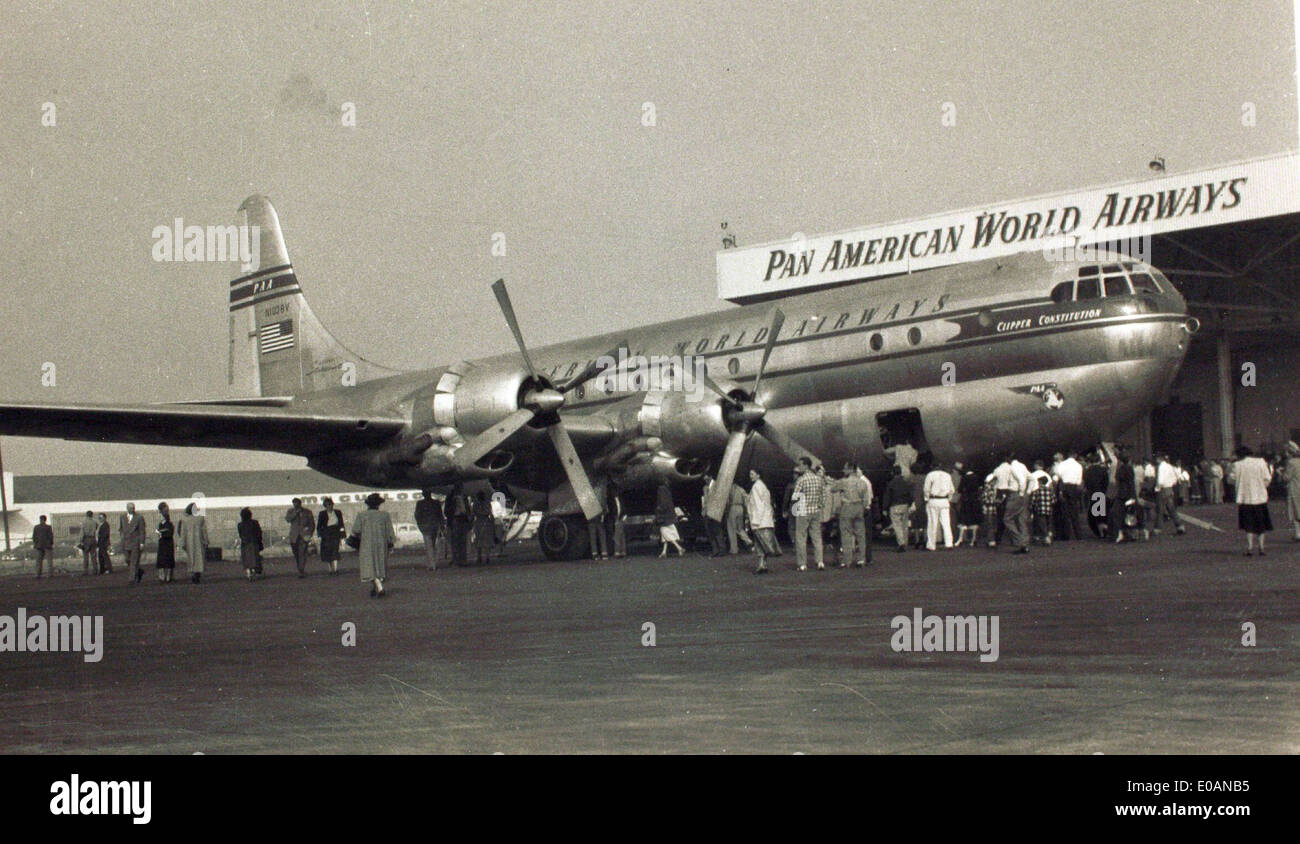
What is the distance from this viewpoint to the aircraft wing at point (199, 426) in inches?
775

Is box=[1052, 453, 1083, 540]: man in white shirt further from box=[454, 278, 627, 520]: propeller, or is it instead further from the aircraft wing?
the aircraft wing

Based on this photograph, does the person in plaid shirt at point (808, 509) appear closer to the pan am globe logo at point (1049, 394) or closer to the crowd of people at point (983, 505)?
the crowd of people at point (983, 505)

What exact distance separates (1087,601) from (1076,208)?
101 feet

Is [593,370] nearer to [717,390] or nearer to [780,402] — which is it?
[717,390]

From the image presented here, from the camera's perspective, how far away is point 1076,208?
40.1 meters

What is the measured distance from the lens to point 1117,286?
→ 803 inches

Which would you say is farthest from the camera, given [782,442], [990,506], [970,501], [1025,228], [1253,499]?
[1025,228]

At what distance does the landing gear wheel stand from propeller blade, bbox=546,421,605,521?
159 centimetres

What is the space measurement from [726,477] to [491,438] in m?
4.11

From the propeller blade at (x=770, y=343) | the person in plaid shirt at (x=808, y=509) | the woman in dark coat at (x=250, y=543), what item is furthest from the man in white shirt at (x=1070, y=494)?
the woman in dark coat at (x=250, y=543)

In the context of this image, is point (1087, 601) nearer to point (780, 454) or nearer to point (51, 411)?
point (780, 454)

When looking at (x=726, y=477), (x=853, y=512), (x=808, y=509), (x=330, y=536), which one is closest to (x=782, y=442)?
(x=726, y=477)

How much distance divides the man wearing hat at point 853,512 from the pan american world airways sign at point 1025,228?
1887 cm
